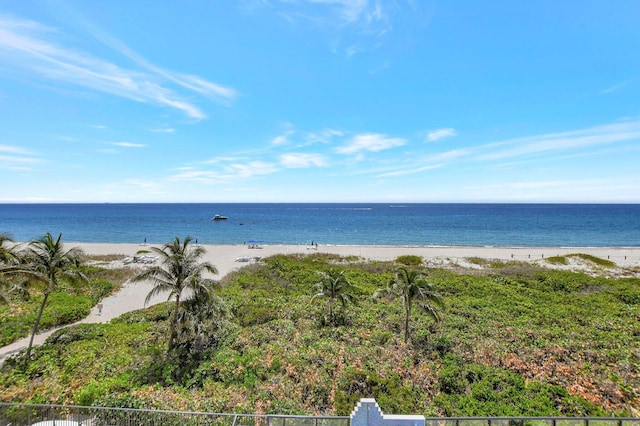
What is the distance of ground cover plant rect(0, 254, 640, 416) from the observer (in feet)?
38.2

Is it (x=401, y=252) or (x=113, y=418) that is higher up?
(x=113, y=418)

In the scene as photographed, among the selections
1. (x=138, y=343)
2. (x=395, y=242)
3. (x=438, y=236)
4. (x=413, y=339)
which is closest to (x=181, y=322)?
(x=138, y=343)

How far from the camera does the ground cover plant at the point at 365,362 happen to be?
11.6 meters

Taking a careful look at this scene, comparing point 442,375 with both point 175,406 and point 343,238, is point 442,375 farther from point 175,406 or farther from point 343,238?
point 343,238

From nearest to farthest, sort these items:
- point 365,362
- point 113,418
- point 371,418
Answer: point 371,418, point 113,418, point 365,362

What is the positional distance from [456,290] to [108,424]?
2702cm

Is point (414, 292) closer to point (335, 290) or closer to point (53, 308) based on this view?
point (335, 290)

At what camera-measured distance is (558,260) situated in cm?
4141

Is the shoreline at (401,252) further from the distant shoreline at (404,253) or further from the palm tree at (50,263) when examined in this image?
the palm tree at (50,263)

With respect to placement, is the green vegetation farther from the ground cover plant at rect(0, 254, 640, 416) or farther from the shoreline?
the ground cover plant at rect(0, 254, 640, 416)

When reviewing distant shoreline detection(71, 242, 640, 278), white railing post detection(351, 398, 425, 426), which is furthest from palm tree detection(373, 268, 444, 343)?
distant shoreline detection(71, 242, 640, 278)

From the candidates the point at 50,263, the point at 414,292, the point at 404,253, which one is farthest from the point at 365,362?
the point at 404,253

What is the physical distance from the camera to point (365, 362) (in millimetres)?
14656

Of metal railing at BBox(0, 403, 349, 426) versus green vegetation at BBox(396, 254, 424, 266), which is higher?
metal railing at BBox(0, 403, 349, 426)
